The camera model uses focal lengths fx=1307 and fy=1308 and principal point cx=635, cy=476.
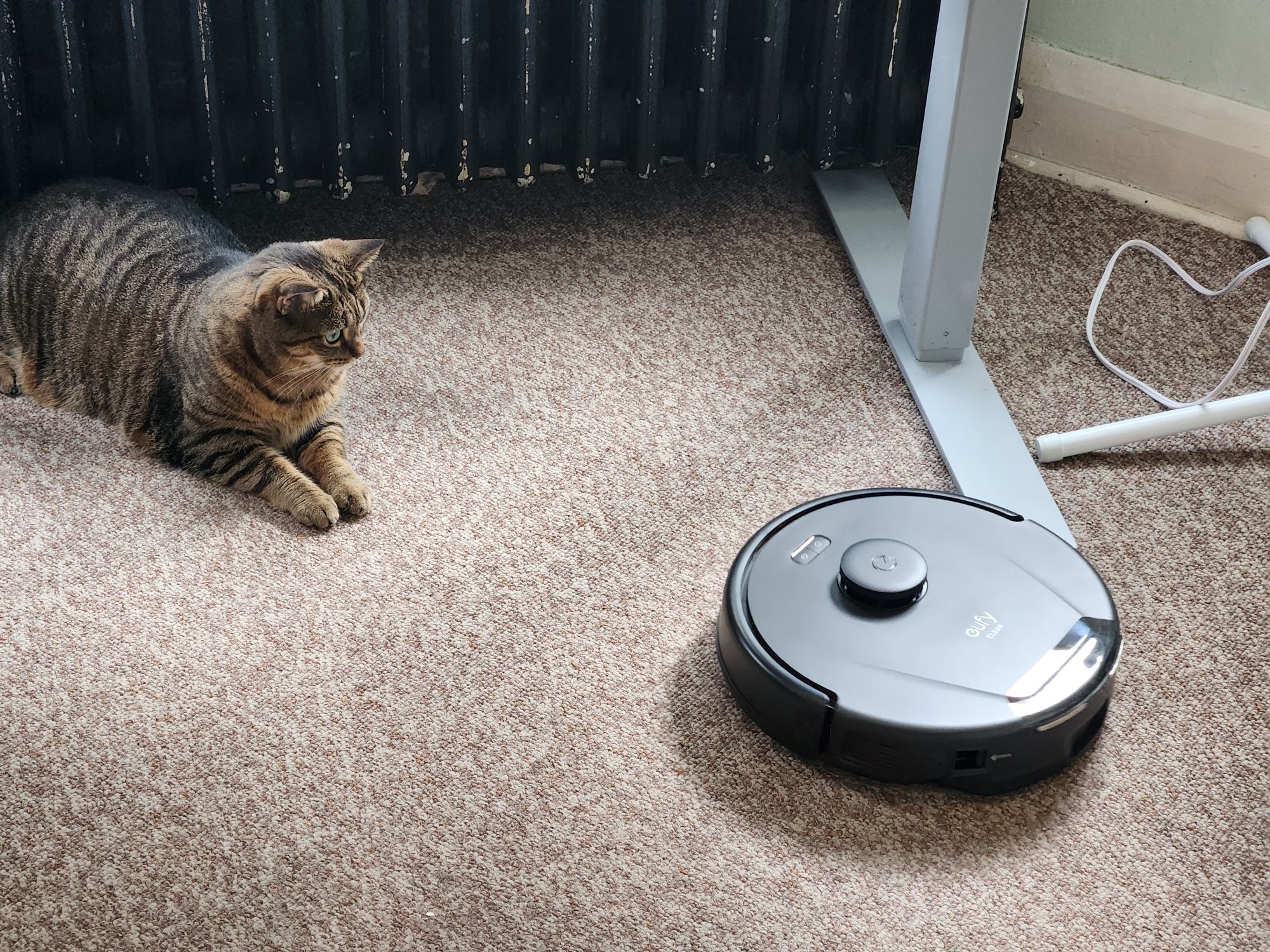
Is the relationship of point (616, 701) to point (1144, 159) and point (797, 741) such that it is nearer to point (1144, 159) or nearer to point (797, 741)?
point (797, 741)

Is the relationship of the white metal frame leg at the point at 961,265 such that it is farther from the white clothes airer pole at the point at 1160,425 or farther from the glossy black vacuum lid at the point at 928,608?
the glossy black vacuum lid at the point at 928,608

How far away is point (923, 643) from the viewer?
118 cm

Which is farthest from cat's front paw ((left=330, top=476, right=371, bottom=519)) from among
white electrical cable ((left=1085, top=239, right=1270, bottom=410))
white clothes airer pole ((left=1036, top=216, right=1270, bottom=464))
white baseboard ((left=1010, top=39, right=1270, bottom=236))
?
white baseboard ((left=1010, top=39, right=1270, bottom=236))

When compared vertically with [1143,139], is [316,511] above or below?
below

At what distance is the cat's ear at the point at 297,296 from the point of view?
136cm

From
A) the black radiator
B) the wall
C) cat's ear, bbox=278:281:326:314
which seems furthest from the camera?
the wall

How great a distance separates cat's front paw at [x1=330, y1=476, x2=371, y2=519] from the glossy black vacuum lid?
445 millimetres

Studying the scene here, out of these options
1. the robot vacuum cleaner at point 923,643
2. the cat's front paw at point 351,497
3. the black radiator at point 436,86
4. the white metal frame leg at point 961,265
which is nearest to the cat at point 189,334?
the cat's front paw at point 351,497

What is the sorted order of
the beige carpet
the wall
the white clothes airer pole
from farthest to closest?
the wall → the white clothes airer pole → the beige carpet

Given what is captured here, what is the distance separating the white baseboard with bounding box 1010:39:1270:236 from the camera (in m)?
1.88

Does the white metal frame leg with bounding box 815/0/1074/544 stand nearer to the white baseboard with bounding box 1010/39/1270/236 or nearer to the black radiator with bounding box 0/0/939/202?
the black radiator with bounding box 0/0/939/202

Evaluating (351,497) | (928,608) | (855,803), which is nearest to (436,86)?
(351,497)

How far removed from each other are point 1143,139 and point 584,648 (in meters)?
1.24

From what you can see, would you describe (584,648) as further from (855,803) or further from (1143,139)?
(1143,139)
